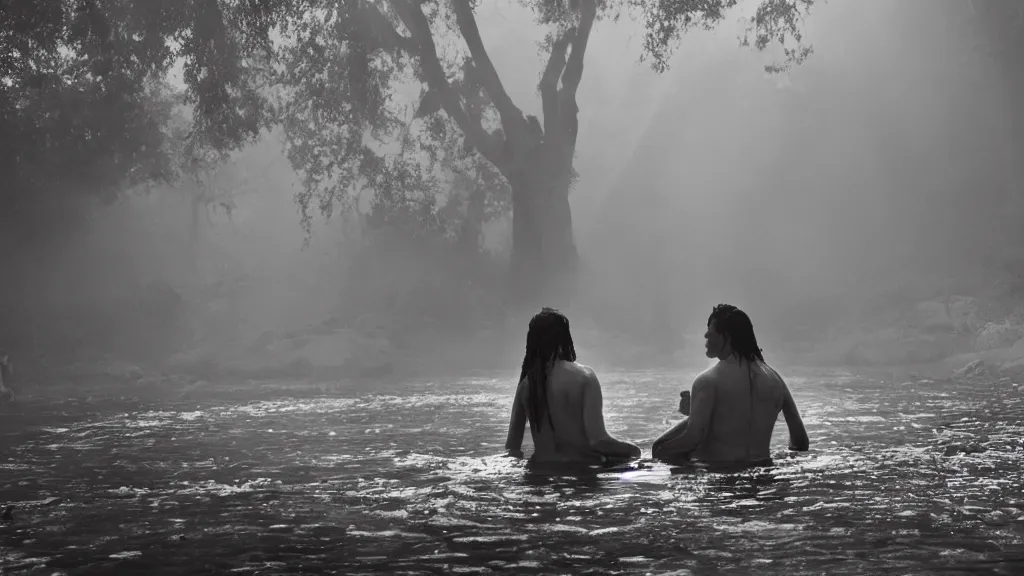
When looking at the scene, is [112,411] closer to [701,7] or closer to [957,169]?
[701,7]

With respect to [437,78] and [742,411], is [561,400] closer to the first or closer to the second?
[742,411]

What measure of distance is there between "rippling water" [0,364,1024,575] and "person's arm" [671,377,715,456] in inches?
10.7

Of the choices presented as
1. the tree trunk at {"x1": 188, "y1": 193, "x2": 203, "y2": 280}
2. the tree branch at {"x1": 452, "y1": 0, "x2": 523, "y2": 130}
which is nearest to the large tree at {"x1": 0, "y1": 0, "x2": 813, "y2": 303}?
the tree branch at {"x1": 452, "y1": 0, "x2": 523, "y2": 130}

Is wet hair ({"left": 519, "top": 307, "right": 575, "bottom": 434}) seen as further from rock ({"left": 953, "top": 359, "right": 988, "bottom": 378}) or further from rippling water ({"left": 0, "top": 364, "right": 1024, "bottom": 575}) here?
rock ({"left": 953, "top": 359, "right": 988, "bottom": 378})

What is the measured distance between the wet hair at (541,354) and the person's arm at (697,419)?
37.6 inches

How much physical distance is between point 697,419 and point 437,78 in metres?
23.6

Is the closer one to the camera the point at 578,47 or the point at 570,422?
the point at 570,422

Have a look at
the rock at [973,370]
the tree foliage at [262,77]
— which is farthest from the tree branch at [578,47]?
the rock at [973,370]

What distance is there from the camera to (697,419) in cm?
765

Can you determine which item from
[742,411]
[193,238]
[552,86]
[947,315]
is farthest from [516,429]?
[193,238]

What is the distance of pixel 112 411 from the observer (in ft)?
54.9

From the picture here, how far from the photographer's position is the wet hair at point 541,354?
7.59 metres

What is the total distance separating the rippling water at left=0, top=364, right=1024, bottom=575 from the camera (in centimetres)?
491

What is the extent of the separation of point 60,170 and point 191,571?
101 feet
